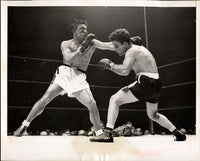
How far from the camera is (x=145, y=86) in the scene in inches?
74.9

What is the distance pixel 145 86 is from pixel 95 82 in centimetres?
35

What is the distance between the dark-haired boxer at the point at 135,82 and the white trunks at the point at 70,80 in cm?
17

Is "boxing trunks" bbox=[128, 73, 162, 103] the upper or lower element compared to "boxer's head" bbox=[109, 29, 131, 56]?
lower

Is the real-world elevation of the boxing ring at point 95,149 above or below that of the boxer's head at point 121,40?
below

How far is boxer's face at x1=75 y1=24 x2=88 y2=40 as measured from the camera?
1912 millimetres

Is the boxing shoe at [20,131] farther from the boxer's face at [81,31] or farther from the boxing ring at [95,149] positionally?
the boxer's face at [81,31]

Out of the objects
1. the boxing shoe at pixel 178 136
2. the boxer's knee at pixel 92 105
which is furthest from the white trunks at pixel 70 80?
the boxing shoe at pixel 178 136

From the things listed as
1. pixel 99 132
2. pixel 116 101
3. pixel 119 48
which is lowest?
pixel 99 132

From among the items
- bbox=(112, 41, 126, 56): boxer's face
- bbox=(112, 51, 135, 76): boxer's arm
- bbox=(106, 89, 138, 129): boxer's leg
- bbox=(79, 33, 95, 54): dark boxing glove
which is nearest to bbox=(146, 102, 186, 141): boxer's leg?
bbox=(106, 89, 138, 129): boxer's leg

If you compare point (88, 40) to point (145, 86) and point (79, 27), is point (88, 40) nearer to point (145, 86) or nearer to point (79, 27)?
point (79, 27)

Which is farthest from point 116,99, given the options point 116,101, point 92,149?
point 92,149

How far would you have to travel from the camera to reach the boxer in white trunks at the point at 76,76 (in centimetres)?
190

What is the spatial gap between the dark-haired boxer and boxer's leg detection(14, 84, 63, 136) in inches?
14.5

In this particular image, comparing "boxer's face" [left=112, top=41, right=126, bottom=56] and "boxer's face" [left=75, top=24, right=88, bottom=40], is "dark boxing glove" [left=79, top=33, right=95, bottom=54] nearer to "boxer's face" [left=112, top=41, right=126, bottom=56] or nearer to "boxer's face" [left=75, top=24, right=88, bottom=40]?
"boxer's face" [left=75, top=24, right=88, bottom=40]
